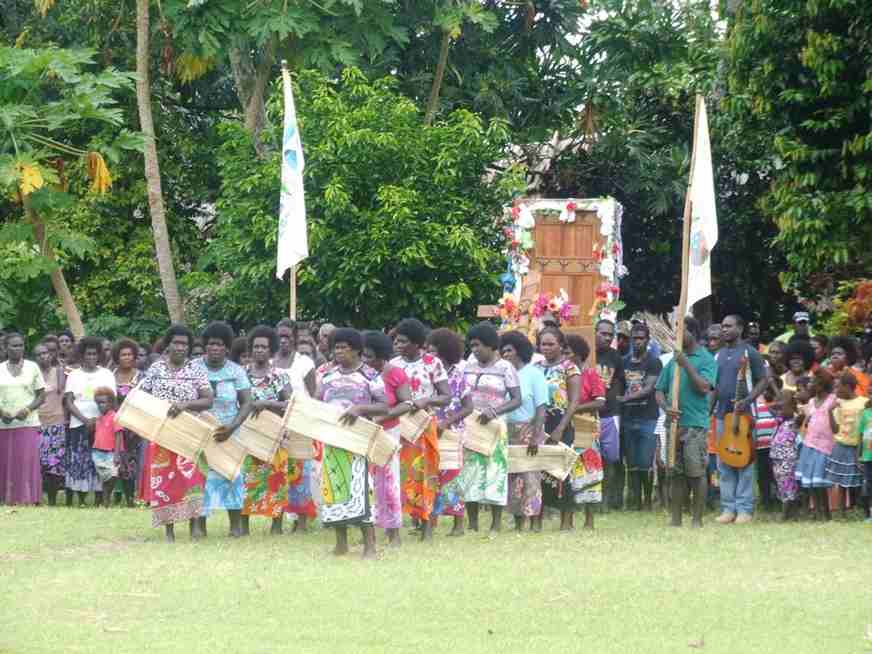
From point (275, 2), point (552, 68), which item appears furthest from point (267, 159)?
point (552, 68)

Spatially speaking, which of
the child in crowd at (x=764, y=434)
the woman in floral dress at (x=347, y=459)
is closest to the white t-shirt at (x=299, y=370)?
the woman in floral dress at (x=347, y=459)

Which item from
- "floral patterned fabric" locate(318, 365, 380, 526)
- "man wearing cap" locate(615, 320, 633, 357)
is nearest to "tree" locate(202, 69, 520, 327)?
"man wearing cap" locate(615, 320, 633, 357)

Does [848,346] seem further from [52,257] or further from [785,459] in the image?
[52,257]

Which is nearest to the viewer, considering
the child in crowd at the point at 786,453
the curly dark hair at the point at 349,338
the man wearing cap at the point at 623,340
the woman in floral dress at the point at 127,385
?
the curly dark hair at the point at 349,338

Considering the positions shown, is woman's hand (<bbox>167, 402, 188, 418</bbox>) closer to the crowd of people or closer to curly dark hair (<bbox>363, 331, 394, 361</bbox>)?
the crowd of people

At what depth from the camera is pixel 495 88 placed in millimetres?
28578

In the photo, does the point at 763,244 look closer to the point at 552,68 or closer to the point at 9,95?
the point at 552,68

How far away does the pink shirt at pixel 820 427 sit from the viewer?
16.2m

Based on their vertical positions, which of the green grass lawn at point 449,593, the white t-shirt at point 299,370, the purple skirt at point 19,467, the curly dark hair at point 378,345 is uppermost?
the curly dark hair at point 378,345

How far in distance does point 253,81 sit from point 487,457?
1379 cm

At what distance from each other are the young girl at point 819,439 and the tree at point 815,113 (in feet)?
9.47

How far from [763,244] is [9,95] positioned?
37.5 feet

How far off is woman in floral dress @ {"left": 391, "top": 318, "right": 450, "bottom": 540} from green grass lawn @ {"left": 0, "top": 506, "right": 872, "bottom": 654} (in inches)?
17.5

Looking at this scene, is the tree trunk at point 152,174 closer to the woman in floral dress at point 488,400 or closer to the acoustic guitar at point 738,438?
the woman in floral dress at point 488,400
